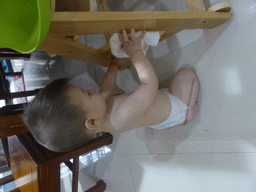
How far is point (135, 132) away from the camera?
129cm

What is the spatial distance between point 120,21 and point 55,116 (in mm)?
355

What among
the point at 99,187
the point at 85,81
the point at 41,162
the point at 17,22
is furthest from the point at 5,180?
the point at 17,22

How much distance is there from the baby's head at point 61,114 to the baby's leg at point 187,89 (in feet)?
1.35

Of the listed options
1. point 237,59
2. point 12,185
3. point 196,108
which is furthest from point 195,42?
point 12,185

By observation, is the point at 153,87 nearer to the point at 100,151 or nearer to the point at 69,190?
the point at 100,151

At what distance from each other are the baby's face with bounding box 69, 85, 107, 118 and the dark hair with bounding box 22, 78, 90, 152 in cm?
2

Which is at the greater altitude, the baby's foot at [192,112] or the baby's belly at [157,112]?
the baby's belly at [157,112]

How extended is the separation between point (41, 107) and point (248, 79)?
0.78 metres

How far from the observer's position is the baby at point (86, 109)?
60cm

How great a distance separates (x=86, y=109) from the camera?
636mm

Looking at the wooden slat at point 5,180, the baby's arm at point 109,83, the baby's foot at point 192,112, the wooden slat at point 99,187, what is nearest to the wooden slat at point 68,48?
the baby's arm at point 109,83

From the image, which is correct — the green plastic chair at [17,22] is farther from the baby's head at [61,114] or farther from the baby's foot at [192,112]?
the baby's foot at [192,112]

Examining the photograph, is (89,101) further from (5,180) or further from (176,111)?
(5,180)

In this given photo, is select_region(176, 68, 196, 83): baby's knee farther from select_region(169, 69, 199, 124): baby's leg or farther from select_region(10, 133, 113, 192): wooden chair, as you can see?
select_region(10, 133, 113, 192): wooden chair
